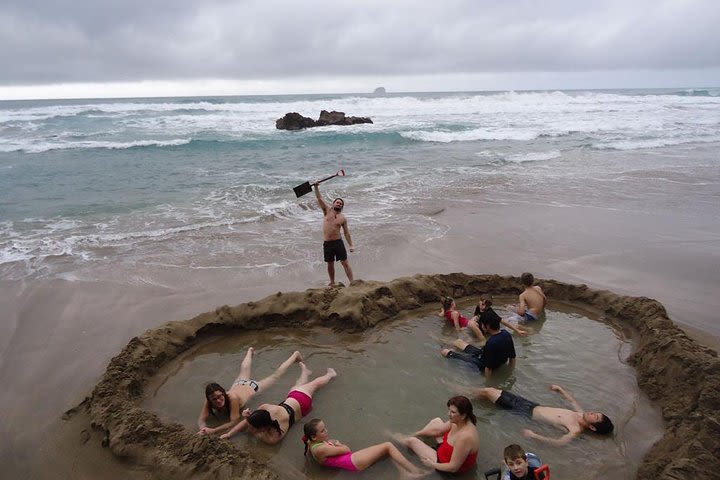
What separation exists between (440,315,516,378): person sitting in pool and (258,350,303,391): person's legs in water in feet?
5.89

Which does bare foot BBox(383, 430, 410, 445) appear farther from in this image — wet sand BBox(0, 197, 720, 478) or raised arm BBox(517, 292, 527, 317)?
raised arm BBox(517, 292, 527, 317)

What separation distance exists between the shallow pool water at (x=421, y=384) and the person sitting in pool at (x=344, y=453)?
0.08m

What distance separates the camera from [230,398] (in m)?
4.81

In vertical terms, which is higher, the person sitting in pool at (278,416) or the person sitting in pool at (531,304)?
the person sitting in pool at (531,304)

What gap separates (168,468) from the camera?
4.01 meters

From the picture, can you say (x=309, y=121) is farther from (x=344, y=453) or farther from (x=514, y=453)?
(x=514, y=453)

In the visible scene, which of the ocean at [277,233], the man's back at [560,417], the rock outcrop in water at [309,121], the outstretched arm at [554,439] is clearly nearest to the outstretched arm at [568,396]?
the man's back at [560,417]

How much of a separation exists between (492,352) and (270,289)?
12.7ft

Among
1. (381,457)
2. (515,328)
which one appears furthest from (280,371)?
(515,328)

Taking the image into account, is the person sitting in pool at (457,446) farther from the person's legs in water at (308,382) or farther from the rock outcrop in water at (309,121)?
the rock outcrop in water at (309,121)

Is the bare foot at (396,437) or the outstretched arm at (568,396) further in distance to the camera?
the outstretched arm at (568,396)

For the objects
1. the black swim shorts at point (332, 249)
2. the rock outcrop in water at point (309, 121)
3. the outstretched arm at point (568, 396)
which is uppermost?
the rock outcrop in water at point (309, 121)

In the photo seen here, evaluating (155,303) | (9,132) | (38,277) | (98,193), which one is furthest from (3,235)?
(9,132)

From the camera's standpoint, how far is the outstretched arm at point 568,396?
487 centimetres
